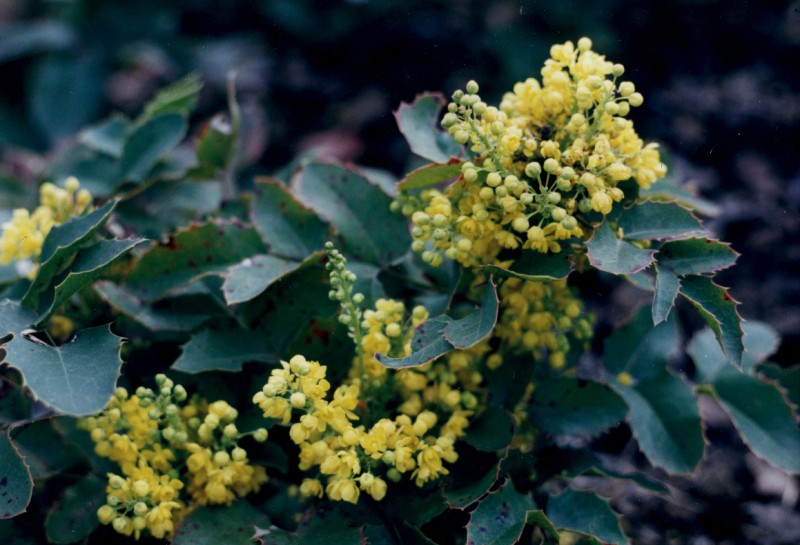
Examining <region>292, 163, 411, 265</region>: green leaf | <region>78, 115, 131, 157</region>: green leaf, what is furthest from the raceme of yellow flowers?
<region>78, 115, 131, 157</region>: green leaf

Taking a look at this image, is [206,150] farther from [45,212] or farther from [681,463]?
[681,463]

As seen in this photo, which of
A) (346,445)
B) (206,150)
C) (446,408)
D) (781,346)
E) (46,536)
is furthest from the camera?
(781,346)

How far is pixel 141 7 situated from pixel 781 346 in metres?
2.60

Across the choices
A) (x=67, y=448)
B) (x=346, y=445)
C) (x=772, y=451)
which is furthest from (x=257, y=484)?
(x=772, y=451)

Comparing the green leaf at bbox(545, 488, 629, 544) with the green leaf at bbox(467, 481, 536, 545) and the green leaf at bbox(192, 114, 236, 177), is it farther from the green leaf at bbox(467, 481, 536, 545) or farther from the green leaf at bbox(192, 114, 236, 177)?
the green leaf at bbox(192, 114, 236, 177)

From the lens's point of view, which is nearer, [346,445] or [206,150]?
[346,445]

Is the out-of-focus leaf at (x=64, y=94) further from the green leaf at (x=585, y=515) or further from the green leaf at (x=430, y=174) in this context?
the green leaf at (x=585, y=515)

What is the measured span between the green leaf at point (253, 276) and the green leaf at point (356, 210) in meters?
0.13

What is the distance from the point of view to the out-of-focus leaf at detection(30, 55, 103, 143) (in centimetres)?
280

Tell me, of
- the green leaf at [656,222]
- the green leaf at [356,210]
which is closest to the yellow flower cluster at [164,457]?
the green leaf at [356,210]

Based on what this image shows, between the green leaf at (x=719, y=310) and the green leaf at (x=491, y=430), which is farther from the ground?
the green leaf at (x=719, y=310)

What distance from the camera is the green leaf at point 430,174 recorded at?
3.68 ft

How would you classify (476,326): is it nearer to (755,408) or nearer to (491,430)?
(491,430)

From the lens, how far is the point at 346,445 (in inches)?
40.4
